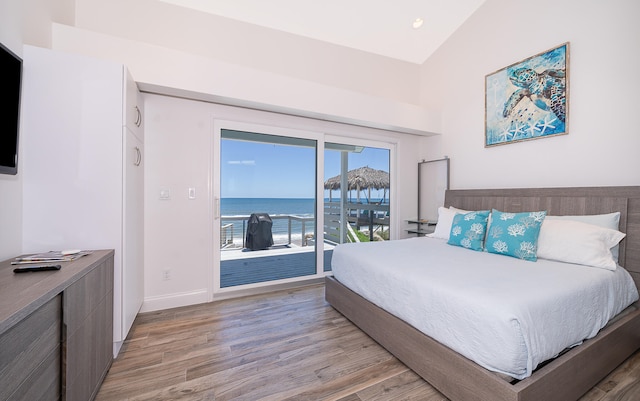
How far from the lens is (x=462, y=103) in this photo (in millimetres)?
3670

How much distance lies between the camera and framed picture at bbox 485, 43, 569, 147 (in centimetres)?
266

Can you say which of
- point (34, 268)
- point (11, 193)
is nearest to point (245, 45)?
point (11, 193)

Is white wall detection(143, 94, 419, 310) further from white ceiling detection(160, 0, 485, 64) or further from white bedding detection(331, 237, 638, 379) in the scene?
white bedding detection(331, 237, 638, 379)

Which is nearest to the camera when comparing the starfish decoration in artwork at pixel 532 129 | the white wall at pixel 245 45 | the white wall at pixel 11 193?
the white wall at pixel 11 193

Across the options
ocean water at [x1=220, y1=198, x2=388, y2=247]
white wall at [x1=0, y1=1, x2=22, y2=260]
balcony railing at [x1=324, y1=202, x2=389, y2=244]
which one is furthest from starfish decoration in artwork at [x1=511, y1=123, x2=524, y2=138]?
white wall at [x1=0, y1=1, x2=22, y2=260]

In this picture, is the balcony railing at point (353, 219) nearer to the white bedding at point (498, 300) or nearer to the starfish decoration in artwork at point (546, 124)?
the white bedding at point (498, 300)

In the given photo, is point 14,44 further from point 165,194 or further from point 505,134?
point 505,134

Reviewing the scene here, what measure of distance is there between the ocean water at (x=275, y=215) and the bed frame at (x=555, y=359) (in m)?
1.04

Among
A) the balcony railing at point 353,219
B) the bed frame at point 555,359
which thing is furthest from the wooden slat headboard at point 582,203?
the balcony railing at point 353,219

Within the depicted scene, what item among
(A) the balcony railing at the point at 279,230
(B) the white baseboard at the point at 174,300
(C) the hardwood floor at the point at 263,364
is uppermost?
(A) the balcony railing at the point at 279,230

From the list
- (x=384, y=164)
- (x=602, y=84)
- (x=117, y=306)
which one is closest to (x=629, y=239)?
(x=602, y=84)

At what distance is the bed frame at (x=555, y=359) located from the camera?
1321 millimetres

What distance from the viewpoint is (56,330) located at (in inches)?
45.3

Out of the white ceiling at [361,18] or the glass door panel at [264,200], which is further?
the glass door panel at [264,200]
